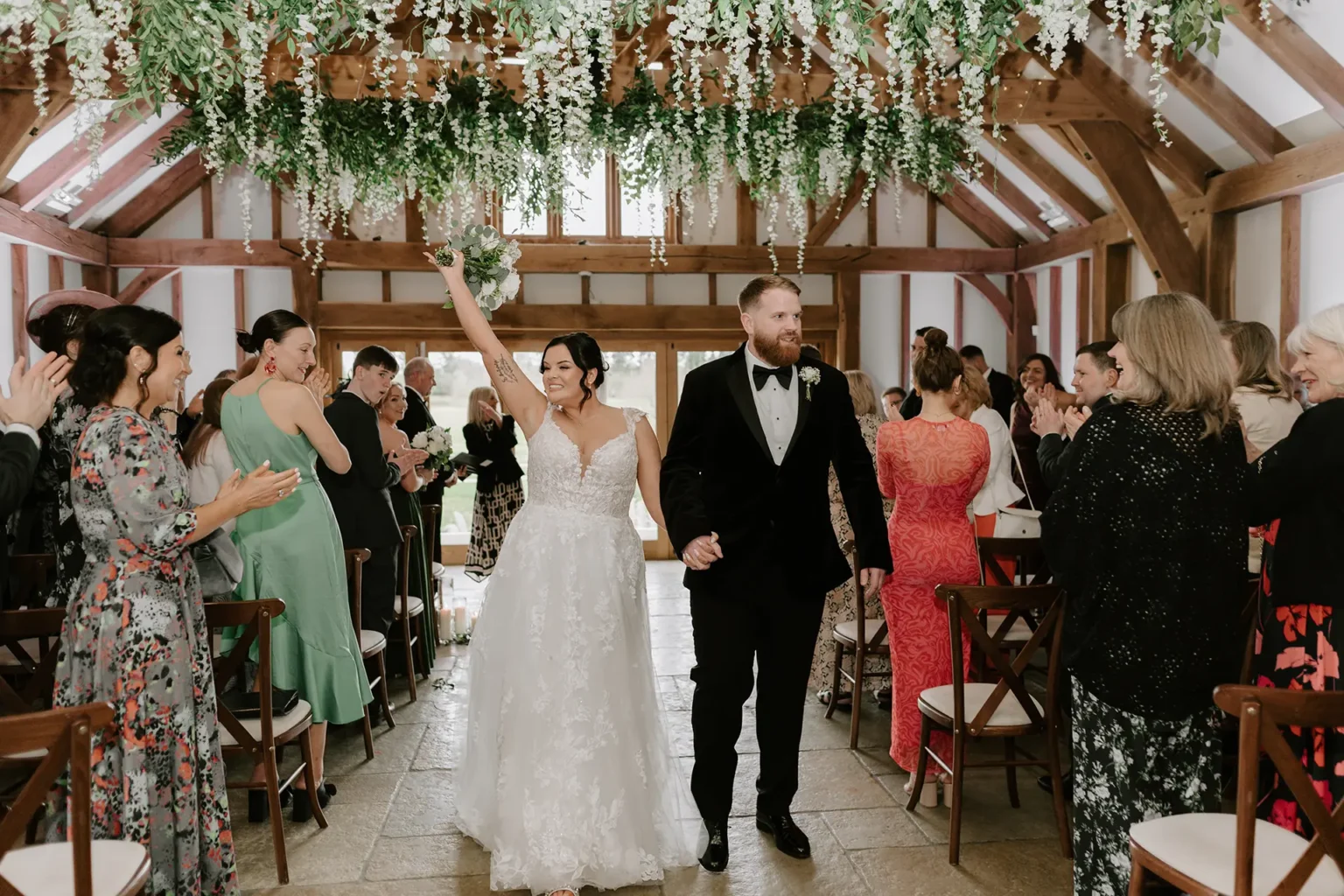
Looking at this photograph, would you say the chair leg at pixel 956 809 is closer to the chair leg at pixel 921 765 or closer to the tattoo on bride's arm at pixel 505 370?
the chair leg at pixel 921 765

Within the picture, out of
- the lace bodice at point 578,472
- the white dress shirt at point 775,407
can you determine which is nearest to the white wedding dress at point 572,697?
the lace bodice at point 578,472

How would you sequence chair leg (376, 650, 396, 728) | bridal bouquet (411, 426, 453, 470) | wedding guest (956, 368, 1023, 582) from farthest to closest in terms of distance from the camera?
bridal bouquet (411, 426, 453, 470)
wedding guest (956, 368, 1023, 582)
chair leg (376, 650, 396, 728)

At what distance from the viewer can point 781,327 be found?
2947 mm

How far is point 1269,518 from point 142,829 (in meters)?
2.87

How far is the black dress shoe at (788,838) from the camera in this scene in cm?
311

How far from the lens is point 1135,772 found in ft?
7.60

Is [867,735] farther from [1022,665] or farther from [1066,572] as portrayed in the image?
[1066,572]

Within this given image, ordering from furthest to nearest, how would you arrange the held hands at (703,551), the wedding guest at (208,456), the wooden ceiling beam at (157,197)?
the wooden ceiling beam at (157,197) < the wedding guest at (208,456) < the held hands at (703,551)

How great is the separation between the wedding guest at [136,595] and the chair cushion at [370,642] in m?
1.63

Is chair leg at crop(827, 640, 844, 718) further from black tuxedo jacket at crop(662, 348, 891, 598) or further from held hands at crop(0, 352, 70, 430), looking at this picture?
held hands at crop(0, 352, 70, 430)

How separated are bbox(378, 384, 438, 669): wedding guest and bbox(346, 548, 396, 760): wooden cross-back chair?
0.60 meters

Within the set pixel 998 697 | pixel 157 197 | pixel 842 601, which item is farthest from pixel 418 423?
pixel 157 197

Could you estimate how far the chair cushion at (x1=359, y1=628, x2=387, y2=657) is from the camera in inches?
162

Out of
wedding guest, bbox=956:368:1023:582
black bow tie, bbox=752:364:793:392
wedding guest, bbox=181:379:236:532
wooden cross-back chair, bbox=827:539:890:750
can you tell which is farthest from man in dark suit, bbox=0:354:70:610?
wedding guest, bbox=956:368:1023:582
